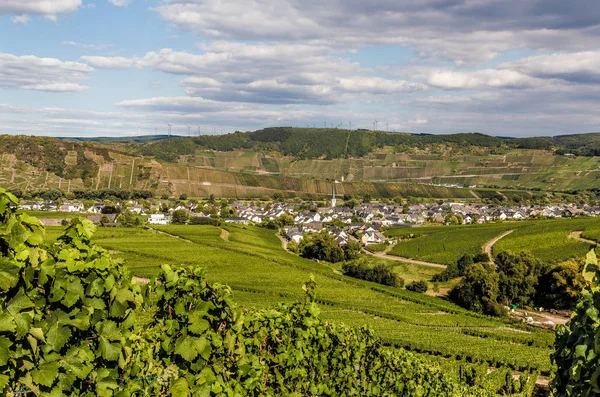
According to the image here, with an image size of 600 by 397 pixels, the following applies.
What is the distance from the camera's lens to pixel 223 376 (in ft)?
22.7

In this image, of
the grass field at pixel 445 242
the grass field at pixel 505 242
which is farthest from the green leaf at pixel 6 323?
the grass field at pixel 445 242

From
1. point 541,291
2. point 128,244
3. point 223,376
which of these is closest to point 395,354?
point 223,376

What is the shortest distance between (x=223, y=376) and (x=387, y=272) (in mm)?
61387

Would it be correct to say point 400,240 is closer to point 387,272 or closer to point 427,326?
point 387,272

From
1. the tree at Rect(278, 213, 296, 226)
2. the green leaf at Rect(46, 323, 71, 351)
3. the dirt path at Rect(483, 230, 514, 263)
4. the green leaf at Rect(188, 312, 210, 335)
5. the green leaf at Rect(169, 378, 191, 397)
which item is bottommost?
the tree at Rect(278, 213, 296, 226)

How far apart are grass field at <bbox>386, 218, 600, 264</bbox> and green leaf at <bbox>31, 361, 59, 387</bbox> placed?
75367 mm

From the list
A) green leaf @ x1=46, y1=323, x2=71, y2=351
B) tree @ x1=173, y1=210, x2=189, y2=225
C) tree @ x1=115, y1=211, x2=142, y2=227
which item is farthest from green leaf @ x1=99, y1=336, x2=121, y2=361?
tree @ x1=173, y1=210, x2=189, y2=225

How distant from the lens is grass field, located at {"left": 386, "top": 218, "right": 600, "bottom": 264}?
76750mm

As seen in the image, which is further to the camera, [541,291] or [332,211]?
[332,211]

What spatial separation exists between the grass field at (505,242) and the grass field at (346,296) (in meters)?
10.7

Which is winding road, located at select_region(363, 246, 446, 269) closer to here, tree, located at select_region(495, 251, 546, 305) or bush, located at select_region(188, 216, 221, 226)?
tree, located at select_region(495, 251, 546, 305)

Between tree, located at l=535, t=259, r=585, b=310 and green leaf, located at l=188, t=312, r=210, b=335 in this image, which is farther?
tree, located at l=535, t=259, r=585, b=310

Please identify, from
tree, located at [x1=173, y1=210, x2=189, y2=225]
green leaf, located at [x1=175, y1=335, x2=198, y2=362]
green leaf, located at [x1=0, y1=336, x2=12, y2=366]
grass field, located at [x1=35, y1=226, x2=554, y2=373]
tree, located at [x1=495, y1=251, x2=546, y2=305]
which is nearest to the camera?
green leaf, located at [x1=0, y1=336, x2=12, y2=366]

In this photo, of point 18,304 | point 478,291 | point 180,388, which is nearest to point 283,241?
point 478,291
